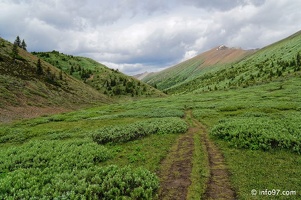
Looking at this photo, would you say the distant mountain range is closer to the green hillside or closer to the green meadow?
the green hillside

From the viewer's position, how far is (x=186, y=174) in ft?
50.1

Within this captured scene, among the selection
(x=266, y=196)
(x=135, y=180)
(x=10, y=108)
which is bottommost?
(x=266, y=196)

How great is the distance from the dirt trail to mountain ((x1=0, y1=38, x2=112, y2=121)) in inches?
1622

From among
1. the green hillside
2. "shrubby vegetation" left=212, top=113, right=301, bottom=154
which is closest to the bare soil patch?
"shrubby vegetation" left=212, top=113, right=301, bottom=154

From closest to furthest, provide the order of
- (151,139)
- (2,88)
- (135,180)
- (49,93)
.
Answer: (135,180) → (151,139) → (2,88) → (49,93)

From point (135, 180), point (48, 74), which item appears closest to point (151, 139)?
point (135, 180)

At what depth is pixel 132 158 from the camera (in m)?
19.2

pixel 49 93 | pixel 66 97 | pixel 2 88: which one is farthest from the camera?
pixel 66 97

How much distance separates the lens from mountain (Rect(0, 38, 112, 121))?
55453 mm

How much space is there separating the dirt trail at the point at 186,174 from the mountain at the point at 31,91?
41.2 m

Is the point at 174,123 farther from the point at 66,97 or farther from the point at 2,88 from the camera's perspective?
the point at 66,97

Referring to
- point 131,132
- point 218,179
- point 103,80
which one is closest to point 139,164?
point 218,179

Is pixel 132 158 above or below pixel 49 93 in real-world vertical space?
below

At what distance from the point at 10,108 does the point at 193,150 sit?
159ft
